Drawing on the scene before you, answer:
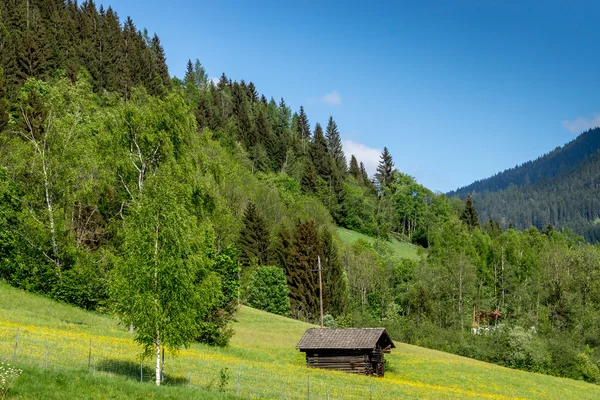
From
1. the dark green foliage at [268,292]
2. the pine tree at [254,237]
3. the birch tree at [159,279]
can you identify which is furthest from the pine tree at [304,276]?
the birch tree at [159,279]

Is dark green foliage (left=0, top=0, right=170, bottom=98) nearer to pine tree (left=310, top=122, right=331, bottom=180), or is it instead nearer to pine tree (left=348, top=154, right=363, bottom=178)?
pine tree (left=310, top=122, right=331, bottom=180)

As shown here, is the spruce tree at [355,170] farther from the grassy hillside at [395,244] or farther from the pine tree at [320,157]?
the grassy hillside at [395,244]

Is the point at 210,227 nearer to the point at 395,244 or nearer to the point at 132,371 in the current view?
the point at 132,371

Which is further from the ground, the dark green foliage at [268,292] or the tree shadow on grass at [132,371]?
the dark green foliage at [268,292]

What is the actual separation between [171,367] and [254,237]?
59.7 m

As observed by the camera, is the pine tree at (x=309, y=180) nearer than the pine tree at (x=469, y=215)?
Yes

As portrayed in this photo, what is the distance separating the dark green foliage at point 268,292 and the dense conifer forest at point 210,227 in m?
0.24

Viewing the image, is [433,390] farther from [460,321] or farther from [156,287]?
[460,321]

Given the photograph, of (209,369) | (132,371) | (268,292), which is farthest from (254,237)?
(132,371)

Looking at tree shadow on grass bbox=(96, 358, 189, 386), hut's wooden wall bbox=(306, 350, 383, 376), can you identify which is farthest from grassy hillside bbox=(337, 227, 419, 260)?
tree shadow on grass bbox=(96, 358, 189, 386)

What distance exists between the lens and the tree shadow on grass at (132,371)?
28191mm

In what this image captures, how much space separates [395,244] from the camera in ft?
496

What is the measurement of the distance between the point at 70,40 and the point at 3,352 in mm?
124426

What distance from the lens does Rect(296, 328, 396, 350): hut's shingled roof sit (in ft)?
156
